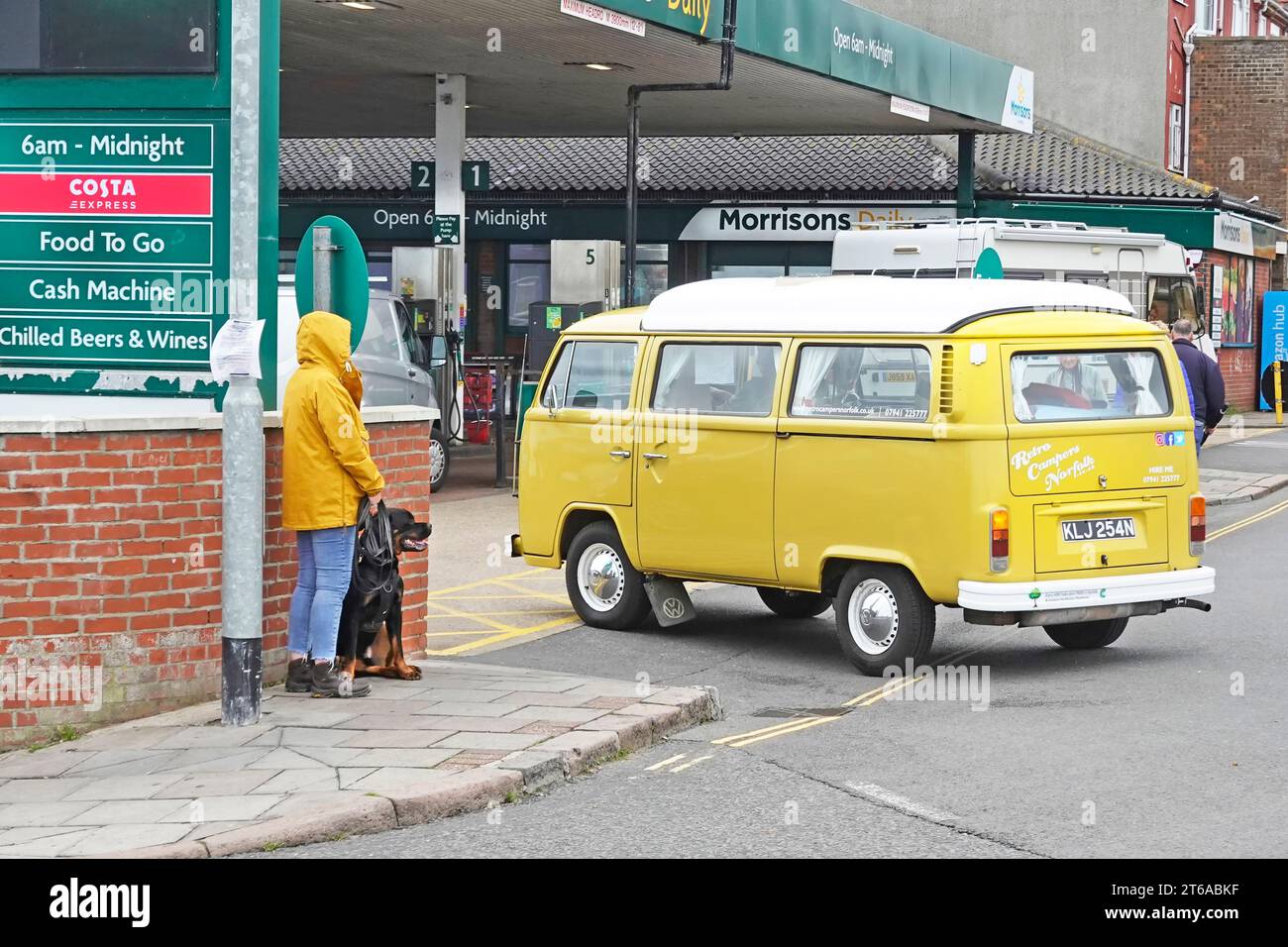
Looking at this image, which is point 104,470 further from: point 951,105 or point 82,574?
point 951,105

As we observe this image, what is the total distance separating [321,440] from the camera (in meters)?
8.54

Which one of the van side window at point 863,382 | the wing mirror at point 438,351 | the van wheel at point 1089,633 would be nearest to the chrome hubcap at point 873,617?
the van side window at point 863,382

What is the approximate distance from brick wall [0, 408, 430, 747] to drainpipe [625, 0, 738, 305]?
440 inches

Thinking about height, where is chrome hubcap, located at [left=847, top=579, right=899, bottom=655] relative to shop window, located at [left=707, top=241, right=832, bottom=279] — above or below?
below

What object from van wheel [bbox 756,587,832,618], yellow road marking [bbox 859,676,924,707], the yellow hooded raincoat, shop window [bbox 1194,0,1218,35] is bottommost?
yellow road marking [bbox 859,676,924,707]

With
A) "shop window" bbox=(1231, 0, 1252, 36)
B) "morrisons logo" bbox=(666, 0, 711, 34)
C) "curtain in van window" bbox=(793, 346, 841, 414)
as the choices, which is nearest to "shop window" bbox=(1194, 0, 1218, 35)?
"shop window" bbox=(1231, 0, 1252, 36)

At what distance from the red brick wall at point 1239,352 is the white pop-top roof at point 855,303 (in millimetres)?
23078

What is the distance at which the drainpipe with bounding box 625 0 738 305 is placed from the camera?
60.3 feet

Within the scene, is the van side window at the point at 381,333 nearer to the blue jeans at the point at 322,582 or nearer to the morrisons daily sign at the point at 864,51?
the morrisons daily sign at the point at 864,51

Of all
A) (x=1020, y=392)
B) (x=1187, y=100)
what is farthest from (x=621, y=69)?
(x=1187, y=100)

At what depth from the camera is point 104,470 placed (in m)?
8.11

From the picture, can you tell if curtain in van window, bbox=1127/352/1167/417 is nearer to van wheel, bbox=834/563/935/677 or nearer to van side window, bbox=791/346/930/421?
van side window, bbox=791/346/930/421

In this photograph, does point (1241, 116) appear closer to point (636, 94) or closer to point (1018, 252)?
point (1018, 252)

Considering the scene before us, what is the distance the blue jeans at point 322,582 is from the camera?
8594mm
